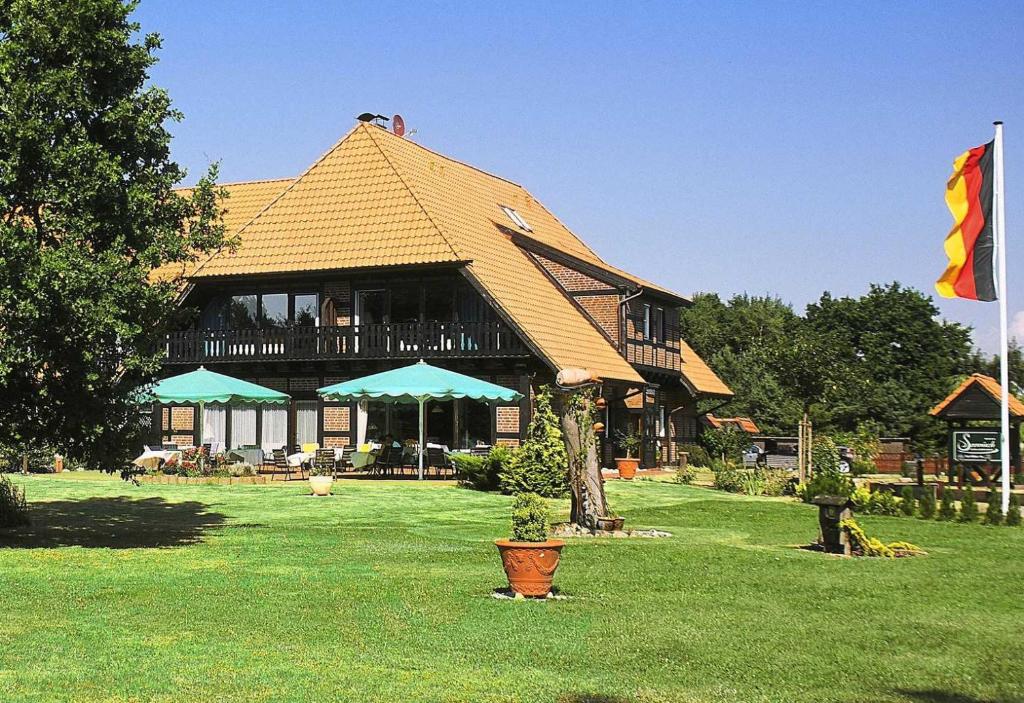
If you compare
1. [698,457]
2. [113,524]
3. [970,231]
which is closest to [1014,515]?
[970,231]

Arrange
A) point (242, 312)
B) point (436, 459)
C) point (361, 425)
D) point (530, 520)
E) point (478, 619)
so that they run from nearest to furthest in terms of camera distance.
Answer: point (478, 619)
point (530, 520)
point (436, 459)
point (361, 425)
point (242, 312)

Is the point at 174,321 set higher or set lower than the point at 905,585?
higher

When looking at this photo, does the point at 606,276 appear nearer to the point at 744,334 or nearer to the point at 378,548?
the point at 378,548

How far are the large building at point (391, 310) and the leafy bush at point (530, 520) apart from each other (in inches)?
768

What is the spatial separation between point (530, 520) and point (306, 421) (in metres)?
24.5

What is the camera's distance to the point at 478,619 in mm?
10656

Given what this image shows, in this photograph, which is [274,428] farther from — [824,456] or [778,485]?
[824,456]

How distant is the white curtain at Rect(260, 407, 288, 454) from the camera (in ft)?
117

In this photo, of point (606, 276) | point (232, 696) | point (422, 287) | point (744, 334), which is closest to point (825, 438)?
point (606, 276)

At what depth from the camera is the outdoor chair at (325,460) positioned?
30.9 metres

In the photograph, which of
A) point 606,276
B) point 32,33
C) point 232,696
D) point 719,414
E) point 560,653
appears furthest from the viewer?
point 719,414

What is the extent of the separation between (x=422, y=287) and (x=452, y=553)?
19.7 m

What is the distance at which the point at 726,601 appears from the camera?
39.1 feet

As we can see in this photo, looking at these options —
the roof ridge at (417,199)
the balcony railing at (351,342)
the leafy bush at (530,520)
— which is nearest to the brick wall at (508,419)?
the balcony railing at (351,342)
